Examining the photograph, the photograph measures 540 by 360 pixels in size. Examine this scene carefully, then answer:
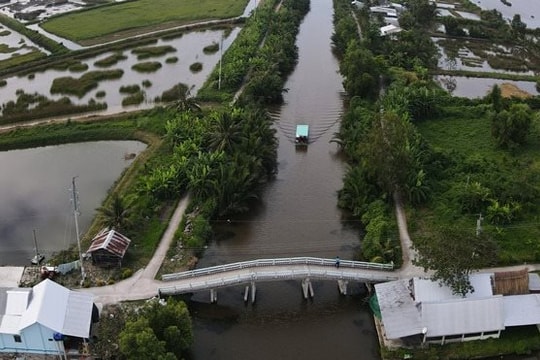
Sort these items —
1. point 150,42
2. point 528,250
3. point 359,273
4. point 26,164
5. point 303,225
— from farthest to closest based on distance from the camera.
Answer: point 150,42
point 26,164
point 303,225
point 528,250
point 359,273

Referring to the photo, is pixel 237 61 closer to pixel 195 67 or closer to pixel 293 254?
pixel 195 67

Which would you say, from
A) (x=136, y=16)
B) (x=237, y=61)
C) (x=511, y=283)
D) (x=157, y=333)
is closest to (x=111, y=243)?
(x=157, y=333)

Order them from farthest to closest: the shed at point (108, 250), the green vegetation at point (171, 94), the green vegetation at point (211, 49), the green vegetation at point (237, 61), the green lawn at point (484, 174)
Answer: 1. the green vegetation at point (211, 49)
2. the green vegetation at point (237, 61)
3. the green vegetation at point (171, 94)
4. the green lawn at point (484, 174)
5. the shed at point (108, 250)

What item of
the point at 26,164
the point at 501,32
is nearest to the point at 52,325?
the point at 26,164

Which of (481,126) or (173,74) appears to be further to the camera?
(173,74)

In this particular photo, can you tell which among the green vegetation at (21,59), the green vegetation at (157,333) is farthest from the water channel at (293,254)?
the green vegetation at (21,59)

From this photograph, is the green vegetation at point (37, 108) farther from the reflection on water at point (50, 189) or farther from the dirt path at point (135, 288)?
the dirt path at point (135, 288)

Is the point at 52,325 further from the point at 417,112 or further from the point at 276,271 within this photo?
the point at 417,112
